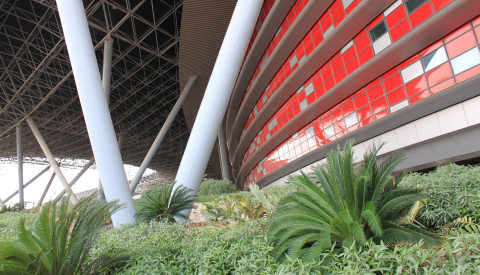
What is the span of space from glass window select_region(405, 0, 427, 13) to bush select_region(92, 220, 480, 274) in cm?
1025

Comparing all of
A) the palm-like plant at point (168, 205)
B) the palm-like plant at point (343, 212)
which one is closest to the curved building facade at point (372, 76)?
the palm-like plant at point (343, 212)

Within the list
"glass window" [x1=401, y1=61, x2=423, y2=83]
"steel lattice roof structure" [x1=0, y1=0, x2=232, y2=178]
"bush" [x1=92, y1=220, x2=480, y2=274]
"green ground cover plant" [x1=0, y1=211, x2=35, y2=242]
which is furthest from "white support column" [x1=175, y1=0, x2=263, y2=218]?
"steel lattice roof structure" [x1=0, y1=0, x2=232, y2=178]

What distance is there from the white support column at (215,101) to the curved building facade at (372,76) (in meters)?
5.68

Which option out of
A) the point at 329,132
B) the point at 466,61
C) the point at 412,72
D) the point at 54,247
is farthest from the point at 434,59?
the point at 54,247

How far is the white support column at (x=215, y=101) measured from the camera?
375 inches

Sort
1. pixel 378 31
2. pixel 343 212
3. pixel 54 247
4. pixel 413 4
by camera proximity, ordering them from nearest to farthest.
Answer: pixel 343 212 < pixel 54 247 < pixel 413 4 < pixel 378 31

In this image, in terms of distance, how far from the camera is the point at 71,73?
3294 cm

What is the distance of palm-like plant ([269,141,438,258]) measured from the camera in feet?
12.6

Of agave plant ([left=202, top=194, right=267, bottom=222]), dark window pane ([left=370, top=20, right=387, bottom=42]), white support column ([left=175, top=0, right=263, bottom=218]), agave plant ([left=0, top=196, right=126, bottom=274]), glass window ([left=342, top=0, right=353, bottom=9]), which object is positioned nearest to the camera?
agave plant ([left=0, top=196, right=126, bottom=274])

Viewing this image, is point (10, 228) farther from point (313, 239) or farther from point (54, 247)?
point (313, 239)

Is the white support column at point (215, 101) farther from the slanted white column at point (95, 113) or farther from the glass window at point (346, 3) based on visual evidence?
the glass window at point (346, 3)

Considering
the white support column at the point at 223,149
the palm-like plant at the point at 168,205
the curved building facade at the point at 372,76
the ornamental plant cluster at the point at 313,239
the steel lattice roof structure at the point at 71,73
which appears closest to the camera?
the ornamental plant cluster at the point at 313,239

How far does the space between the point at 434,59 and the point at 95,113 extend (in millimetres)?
11978

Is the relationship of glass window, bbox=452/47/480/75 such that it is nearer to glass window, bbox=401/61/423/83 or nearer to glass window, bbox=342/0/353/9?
glass window, bbox=401/61/423/83
